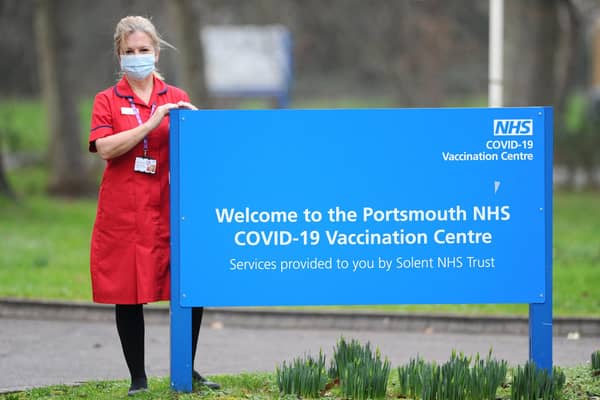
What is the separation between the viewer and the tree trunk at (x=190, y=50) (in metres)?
20.8

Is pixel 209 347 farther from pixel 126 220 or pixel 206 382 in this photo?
pixel 126 220

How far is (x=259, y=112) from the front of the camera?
5.90 metres

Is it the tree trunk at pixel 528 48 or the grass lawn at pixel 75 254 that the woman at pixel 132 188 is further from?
the tree trunk at pixel 528 48

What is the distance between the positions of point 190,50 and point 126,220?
15.3m

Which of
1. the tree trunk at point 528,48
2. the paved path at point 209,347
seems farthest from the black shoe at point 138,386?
the tree trunk at point 528,48

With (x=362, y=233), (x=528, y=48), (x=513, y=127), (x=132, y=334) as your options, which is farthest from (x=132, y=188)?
(x=528, y=48)

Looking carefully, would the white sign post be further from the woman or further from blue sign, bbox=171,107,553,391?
blue sign, bbox=171,107,553,391

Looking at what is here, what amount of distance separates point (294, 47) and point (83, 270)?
72.0ft

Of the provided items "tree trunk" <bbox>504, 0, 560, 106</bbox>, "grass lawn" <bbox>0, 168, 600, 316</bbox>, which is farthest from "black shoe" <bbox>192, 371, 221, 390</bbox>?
"tree trunk" <bbox>504, 0, 560, 106</bbox>

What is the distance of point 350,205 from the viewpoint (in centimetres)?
592

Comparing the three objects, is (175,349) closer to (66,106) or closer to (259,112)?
(259,112)

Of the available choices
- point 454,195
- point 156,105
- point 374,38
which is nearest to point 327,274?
point 454,195

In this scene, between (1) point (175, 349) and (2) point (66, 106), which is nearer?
(1) point (175, 349)

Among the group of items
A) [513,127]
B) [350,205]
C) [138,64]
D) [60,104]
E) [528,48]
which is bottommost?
[350,205]
